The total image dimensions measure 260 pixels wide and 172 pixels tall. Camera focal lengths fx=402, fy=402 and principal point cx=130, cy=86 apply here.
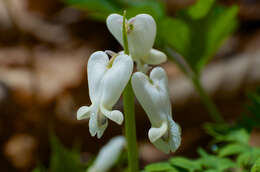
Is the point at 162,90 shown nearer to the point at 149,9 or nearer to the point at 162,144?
the point at 162,144

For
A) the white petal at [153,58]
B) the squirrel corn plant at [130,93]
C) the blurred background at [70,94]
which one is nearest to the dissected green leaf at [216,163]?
the squirrel corn plant at [130,93]

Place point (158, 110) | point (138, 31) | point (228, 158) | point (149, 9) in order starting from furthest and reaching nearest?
point (149, 9) < point (228, 158) < point (138, 31) < point (158, 110)

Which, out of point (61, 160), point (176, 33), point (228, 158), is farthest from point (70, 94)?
point (228, 158)

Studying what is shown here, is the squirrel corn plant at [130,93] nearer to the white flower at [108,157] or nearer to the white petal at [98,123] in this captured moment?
the white petal at [98,123]

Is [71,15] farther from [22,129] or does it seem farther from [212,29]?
[212,29]

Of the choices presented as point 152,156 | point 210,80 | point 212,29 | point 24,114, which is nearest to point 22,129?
point 24,114

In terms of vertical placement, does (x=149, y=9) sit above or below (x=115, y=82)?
above

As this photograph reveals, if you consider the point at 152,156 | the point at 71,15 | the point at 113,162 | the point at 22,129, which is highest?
the point at 71,15
